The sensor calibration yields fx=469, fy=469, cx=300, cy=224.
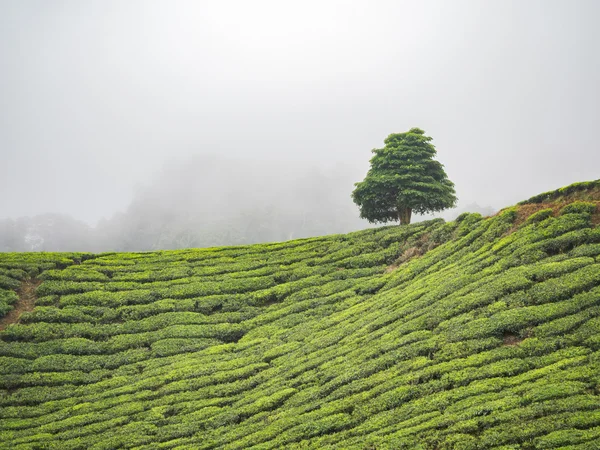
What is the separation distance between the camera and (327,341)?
26.5 metres

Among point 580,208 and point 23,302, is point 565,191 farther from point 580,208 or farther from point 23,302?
point 23,302

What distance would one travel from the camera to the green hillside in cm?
1659

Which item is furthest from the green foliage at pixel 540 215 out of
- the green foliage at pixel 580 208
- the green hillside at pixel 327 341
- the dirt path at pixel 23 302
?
the dirt path at pixel 23 302

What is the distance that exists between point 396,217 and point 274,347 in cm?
2177

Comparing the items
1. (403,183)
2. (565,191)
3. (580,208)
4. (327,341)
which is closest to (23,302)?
(327,341)

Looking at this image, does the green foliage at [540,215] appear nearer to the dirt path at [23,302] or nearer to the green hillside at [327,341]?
Result: the green hillside at [327,341]

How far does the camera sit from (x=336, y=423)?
18641mm

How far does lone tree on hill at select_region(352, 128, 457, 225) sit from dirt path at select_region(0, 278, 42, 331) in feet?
91.3

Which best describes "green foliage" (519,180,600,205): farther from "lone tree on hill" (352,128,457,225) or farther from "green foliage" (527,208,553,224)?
"lone tree on hill" (352,128,457,225)

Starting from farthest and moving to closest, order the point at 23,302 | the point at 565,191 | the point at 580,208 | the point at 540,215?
the point at 23,302 < the point at 565,191 < the point at 540,215 < the point at 580,208

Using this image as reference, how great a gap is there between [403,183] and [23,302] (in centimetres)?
3134

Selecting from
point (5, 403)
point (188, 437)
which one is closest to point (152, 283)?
point (5, 403)

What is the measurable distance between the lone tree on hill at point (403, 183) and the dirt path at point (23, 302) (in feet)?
91.3

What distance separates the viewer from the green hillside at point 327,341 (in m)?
16.6
